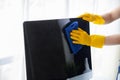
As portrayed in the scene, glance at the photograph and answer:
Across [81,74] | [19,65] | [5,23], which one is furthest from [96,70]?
[5,23]

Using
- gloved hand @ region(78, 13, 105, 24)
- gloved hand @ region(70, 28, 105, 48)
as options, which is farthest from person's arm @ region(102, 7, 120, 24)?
gloved hand @ region(70, 28, 105, 48)

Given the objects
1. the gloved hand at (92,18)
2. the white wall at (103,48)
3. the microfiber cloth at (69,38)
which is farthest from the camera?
the white wall at (103,48)

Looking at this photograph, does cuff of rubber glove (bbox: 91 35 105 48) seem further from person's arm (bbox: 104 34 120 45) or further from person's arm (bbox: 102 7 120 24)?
person's arm (bbox: 102 7 120 24)

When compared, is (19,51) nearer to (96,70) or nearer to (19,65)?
(19,65)

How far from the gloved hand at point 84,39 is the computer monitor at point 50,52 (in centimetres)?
4

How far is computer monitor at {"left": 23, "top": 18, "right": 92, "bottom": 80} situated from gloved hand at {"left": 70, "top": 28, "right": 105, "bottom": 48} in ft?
0.12

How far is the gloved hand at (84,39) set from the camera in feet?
3.33

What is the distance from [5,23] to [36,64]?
15.5 inches

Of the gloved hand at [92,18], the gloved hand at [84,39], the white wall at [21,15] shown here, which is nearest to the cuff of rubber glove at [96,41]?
the gloved hand at [84,39]

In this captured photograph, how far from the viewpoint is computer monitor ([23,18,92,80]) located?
852 mm

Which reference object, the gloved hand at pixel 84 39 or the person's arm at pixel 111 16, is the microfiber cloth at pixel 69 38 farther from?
the person's arm at pixel 111 16

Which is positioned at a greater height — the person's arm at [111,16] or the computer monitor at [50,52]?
the person's arm at [111,16]

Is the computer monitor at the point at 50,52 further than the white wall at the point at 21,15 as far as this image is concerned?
No

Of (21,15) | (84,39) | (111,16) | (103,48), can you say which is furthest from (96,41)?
(103,48)
